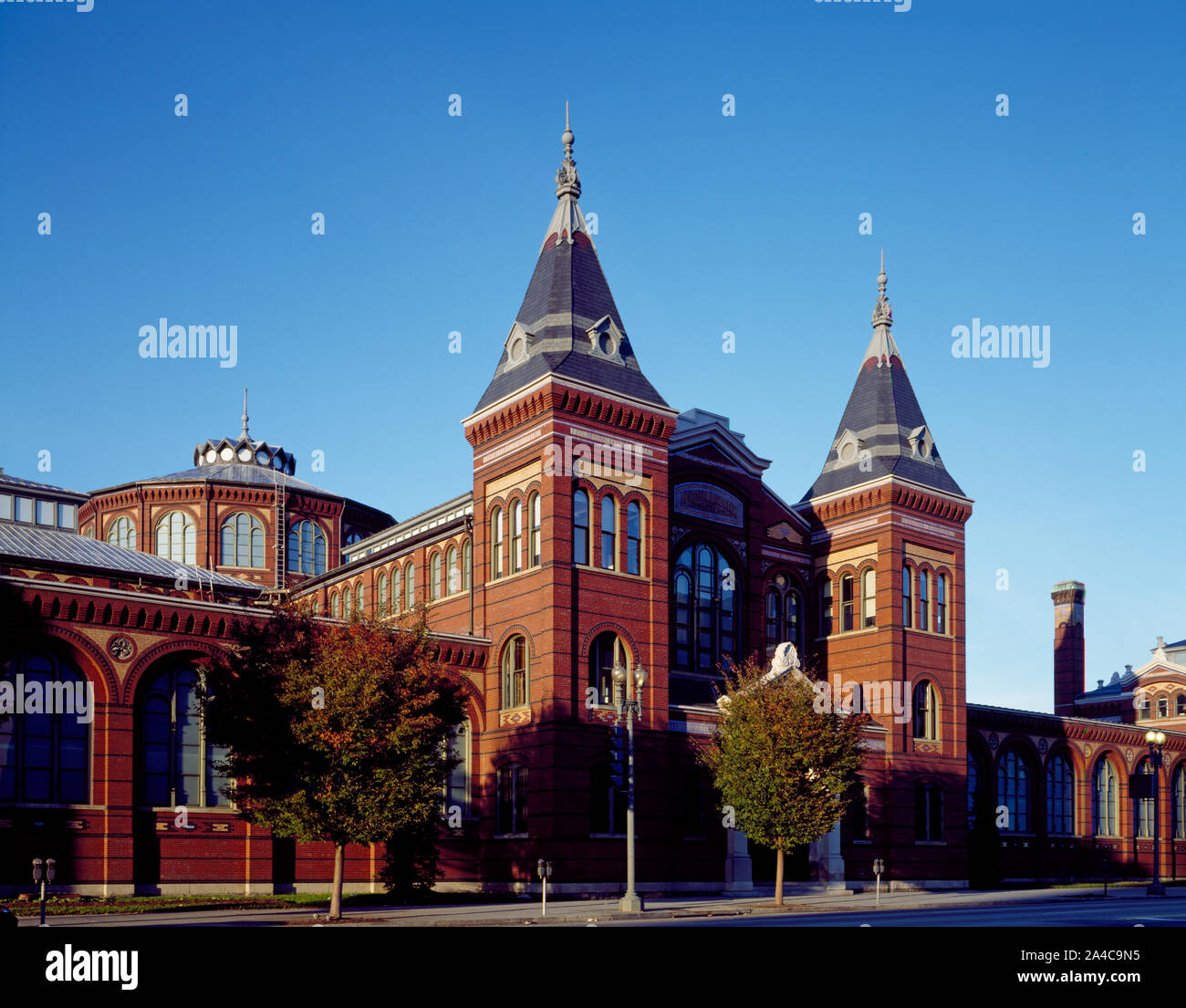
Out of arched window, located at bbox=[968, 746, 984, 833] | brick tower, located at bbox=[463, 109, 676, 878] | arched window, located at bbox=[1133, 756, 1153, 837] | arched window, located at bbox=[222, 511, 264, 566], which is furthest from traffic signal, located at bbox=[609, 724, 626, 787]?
arched window, located at bbox=[1133, 756, 1153, 837]

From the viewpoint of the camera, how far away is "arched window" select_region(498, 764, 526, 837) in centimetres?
4081

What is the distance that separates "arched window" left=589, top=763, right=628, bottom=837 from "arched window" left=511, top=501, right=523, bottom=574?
728cm

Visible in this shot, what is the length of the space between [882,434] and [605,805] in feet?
71.2

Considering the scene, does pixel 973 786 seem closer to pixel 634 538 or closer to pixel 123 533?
pixel 634 538

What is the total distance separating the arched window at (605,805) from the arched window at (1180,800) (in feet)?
144

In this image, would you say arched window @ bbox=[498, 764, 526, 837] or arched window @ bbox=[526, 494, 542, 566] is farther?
arched window @ bbox=[526, 494, 542, 566]

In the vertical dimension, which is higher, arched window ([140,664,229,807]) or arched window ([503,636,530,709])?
arched window ([503,636,530,709])

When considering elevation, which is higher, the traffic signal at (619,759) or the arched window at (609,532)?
the arched window at (609,532)

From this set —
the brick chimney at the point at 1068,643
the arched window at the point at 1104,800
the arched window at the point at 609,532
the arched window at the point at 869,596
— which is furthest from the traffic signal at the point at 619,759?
the brick chimney at the point at 1068,643

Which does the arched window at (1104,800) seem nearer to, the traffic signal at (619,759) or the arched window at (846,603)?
the arched window at (846,603)

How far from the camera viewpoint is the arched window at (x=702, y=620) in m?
46.1

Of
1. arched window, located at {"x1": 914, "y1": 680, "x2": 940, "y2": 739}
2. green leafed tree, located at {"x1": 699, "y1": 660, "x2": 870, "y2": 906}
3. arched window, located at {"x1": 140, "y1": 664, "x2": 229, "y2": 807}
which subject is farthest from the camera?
arched window, located at {"x1": 914, "y1": 680, "x2": 940, "y2": 739}

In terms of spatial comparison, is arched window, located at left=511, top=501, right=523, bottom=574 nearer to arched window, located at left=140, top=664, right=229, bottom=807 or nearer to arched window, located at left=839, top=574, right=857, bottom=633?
arched window, located at left=140, top=664, right=229, bottom=807
